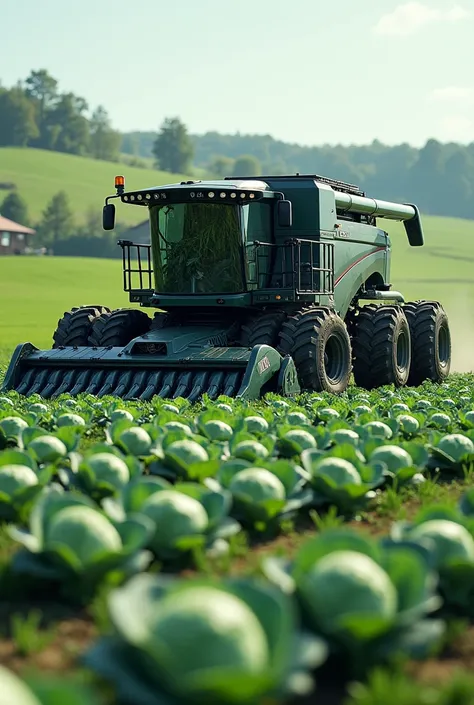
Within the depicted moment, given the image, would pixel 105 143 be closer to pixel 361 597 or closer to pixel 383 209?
pixel 383 209

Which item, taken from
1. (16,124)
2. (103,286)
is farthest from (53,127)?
(103,286)

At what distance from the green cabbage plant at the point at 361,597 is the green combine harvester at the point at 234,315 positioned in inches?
304

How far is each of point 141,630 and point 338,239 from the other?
13.2 metres

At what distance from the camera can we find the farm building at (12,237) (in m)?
105

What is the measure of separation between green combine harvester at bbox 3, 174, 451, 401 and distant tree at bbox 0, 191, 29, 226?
104 meters

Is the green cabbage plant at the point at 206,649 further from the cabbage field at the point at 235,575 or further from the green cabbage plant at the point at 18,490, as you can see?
the green cabbage plant at the point at 18,490

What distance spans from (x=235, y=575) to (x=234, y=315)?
10292mm

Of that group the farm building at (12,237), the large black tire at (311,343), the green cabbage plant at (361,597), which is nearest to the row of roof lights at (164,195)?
the large black tire at (311,343)

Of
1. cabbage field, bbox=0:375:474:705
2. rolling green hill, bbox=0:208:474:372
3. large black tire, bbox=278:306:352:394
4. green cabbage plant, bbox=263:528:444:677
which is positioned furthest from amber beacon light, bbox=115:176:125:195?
rolling green hill, bbox=0:208:474:372

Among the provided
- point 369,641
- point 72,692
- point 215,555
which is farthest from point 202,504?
point 72,692

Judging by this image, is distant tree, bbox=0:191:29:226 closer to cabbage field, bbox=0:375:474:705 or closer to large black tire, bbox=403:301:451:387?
large black tire, bbox=403:301:451:387

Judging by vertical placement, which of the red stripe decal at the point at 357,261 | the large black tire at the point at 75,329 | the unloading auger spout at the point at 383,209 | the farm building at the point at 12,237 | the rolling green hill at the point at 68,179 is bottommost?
the large black tire at the point at 75,329

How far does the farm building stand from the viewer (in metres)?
105

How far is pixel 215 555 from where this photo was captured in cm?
445
